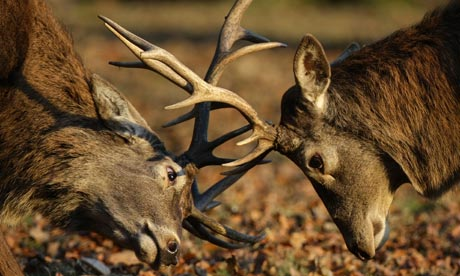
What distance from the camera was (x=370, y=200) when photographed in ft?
24.3

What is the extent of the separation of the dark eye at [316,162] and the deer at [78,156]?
2.92ft

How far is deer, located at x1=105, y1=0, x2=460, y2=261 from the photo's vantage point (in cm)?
736

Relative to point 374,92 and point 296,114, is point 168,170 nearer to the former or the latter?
point 296,114

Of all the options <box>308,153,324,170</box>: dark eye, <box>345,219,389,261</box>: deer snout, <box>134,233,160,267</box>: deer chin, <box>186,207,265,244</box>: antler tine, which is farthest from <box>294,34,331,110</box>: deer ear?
<box>134,233,160,267</box>: deer chin

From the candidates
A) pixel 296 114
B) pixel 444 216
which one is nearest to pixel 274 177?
pixel 444 216

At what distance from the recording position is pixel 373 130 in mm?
7367

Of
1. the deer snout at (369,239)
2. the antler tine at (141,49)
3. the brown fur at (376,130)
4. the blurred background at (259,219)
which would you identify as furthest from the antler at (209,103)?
the deer snout at (369,239)

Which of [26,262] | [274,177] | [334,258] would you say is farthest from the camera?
[274,177]

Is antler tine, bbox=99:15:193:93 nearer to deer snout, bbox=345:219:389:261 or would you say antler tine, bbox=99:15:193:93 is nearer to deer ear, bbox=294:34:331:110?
deer ear, bbox=294:34:331:110

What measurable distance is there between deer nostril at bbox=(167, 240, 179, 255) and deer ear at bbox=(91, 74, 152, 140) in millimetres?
842

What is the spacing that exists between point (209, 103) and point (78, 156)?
117 centimetres

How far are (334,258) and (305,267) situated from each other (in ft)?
1.38

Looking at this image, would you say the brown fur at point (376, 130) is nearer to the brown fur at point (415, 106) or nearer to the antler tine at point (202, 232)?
the brown fur at point (415, 106)

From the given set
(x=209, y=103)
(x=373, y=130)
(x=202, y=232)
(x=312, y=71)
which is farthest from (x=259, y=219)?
(x=312, y=71)
